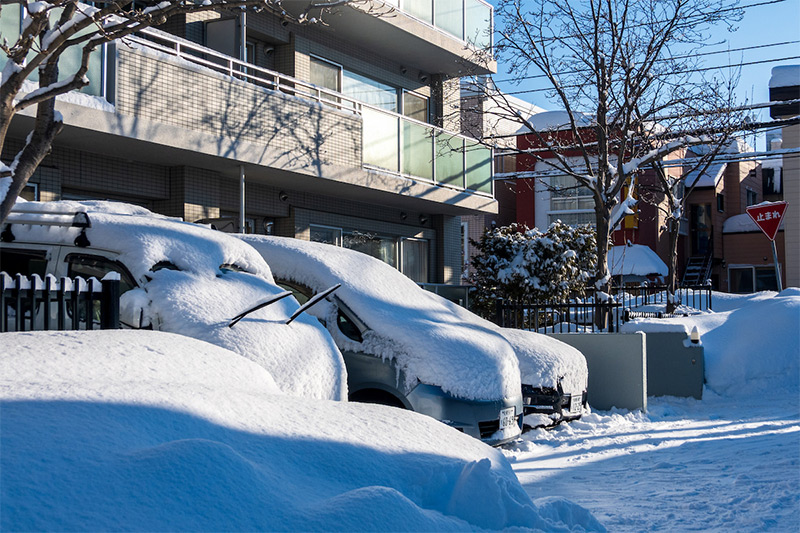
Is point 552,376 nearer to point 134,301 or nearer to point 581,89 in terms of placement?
point 134,301

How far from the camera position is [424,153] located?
58.3 feet

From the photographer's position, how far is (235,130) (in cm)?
1296

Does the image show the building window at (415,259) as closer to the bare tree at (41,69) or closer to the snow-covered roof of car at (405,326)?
the snow-covered roof of car at (405,326)

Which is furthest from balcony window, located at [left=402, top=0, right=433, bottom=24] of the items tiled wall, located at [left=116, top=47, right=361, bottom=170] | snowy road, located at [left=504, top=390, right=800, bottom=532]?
snowy road, located at [left=504, top=390, right=800, bottom=532]

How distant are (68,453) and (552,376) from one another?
7340 millimetres

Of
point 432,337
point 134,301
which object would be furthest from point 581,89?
point 134,301

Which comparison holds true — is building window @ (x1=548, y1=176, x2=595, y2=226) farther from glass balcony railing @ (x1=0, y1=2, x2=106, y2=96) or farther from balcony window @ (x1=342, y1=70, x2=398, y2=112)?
glass balcony railing @ (x1=0, y1=2, x2=106, y2=96)

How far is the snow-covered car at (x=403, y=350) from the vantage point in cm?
776

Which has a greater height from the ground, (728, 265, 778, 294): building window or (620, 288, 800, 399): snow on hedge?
(728, 265, 778, 294): building window

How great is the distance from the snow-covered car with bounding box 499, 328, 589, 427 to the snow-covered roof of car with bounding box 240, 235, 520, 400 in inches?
23.4

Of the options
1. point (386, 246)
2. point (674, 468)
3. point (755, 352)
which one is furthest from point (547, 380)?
point (386, 246)

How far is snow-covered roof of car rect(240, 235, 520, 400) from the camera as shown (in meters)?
7.83

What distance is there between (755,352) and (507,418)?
828cm

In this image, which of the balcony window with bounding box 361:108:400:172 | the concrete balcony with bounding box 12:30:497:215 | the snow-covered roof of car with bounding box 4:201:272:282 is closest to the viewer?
the snow-covered roof of car with bounding box 4:201:272:282
